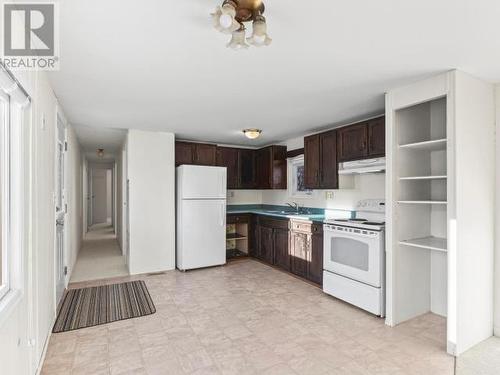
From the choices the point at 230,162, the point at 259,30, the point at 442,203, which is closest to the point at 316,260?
the point at 442,203

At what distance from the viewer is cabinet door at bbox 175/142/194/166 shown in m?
5.02

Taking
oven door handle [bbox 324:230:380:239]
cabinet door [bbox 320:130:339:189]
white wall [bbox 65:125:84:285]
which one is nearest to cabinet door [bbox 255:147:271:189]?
cabinet door [bbox 320:130:339:189]

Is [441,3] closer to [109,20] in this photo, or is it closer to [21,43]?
[109,20]

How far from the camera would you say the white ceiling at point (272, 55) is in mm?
1554

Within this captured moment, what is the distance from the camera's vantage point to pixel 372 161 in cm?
335

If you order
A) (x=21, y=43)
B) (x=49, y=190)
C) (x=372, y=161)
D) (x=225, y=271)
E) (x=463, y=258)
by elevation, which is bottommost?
(x=225, y=271)

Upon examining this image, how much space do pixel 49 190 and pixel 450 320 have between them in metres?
3.64

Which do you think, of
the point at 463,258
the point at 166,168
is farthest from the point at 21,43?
the point at 463,258

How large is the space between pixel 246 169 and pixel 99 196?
7.30 meters

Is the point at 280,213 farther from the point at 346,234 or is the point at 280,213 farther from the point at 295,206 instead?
the point at 346,234

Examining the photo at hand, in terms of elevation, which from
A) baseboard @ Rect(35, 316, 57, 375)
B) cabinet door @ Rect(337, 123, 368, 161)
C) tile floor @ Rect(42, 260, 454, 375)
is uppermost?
cabinet door @ Rect(337, 123, 368, 161)

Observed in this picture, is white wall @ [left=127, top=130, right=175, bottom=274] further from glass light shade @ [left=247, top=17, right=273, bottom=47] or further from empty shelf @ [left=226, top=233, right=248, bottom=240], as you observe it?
glass light shade @ [left=247, top=17, right=273, bottom=47]

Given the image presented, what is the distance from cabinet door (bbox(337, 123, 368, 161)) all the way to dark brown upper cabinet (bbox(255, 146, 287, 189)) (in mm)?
1805

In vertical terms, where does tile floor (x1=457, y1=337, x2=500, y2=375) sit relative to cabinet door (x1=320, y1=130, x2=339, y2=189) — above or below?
below
